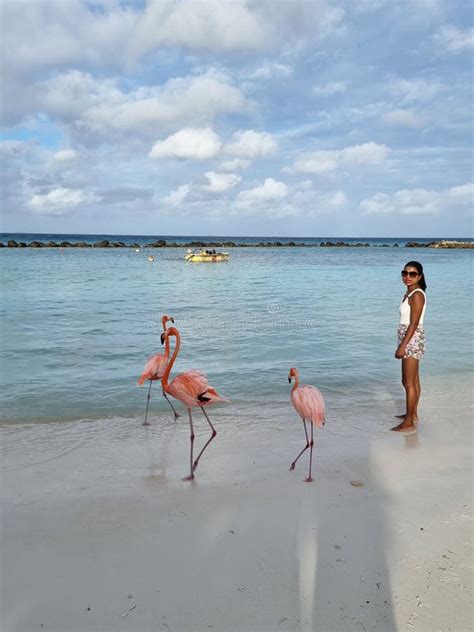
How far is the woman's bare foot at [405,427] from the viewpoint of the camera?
19.2ft

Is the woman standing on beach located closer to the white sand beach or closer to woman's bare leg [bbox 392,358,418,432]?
woman's bare leg [bbox 392,358,418,432]

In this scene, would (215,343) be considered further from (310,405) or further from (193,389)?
(310,405)

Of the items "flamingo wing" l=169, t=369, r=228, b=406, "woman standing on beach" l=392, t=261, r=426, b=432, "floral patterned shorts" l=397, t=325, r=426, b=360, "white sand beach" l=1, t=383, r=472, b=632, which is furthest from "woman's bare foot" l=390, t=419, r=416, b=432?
"flamingo wing" l=169, t=369, r=228, b=406

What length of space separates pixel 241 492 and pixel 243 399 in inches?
120

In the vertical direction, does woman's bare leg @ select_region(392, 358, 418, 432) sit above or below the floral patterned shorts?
below

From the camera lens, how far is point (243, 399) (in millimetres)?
7254

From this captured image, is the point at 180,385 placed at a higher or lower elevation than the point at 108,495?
higher

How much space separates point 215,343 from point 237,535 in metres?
7.26

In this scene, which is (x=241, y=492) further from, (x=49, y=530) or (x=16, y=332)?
(x=16, y=332)

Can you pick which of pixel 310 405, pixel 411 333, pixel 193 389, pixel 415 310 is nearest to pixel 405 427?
pixel 411 333

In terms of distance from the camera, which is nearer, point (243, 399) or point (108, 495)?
point (108, 495)

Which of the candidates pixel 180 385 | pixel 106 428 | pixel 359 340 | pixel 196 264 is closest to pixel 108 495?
pixel 180 385

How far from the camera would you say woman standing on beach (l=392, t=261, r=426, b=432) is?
18.5ft

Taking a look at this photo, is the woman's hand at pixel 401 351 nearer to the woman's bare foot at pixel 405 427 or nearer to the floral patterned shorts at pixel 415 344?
the floral patterned shorts at pixel 415 344
